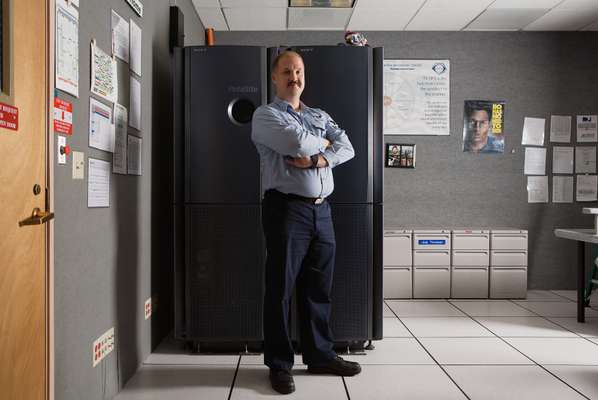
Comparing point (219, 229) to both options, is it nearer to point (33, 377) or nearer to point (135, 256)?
point (135, 256)

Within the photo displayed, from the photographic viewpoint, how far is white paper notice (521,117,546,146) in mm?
4895

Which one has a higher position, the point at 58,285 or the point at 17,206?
the point at 17,206

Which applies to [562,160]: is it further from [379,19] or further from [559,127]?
[379,19]

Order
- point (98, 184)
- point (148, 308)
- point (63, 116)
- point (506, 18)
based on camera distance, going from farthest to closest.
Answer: point (506, 18), point (148, 308), point (98, 184), point (63, 116)

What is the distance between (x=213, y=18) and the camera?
4523 mm

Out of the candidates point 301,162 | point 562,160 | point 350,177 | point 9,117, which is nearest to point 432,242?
point 562,160

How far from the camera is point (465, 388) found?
2371mm

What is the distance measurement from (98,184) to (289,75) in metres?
1.03

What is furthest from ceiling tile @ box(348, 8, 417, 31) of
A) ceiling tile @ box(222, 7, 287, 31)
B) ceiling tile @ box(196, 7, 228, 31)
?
ceiling tile @ box(196, 7, 228, 31)

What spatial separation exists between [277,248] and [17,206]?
123 cm

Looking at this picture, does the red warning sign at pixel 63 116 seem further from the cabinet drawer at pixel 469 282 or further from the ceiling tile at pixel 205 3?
the cabinet drawer at pixel 469 282

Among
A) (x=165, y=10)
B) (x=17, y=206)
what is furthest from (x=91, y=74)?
(x=165, y=10)

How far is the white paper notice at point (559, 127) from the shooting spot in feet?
16.1

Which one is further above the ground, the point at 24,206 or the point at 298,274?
the point at 24,206
